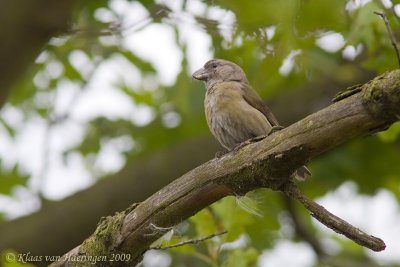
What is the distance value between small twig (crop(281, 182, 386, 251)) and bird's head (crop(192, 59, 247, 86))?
118 inches

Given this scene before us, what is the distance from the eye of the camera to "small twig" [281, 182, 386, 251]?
3348 millimetres

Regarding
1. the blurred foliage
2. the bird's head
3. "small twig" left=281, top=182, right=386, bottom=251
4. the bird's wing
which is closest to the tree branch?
"small twig" left=281, top=182, right=386, bottom=251

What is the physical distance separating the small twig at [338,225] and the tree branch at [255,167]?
72 mm

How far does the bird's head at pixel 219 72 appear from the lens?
658 cm

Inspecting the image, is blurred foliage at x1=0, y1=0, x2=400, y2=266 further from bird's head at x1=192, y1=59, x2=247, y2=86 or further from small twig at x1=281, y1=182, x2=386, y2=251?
small twig at x1=281, y1=182, x2=386, y2=251

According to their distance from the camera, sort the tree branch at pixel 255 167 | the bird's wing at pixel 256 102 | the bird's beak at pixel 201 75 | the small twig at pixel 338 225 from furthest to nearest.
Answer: the bird's beak at pixel 201 75
the bird's wing at pixel 256 102
the small twig at pixel 338 225
the tree branch at pixel 255 167

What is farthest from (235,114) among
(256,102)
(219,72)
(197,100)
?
(197,100)

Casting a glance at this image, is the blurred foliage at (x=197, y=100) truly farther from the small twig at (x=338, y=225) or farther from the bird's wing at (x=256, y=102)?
the small twig at (x=338, y=225)

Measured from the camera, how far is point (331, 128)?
10.8 ft

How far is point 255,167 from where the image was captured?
360 centimetres

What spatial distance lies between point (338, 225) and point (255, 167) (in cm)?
46

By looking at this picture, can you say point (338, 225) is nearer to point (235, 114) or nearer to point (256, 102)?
point (235, 114)

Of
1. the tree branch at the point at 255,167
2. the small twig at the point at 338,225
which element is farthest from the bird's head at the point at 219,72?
the small twig at the point at 338,225

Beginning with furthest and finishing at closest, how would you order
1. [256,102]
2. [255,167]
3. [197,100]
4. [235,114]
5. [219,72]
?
[197,100]
[219,72]
[256,102]
[235,114]
[255,167]
